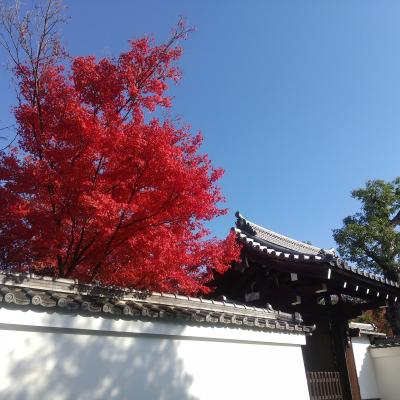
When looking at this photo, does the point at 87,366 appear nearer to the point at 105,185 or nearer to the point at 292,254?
the point at 105,185

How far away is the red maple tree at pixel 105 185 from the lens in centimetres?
866

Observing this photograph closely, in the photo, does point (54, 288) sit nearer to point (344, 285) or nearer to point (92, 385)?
point (92, 385)

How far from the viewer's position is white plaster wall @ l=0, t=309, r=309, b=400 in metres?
5.59

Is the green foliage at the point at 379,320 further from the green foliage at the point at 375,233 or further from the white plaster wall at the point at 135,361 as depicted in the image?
the white plaster wall at the point at 135,361

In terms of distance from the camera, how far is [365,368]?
15.0 m

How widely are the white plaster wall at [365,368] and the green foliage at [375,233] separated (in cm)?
1255

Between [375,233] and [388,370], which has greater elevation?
[375,233]

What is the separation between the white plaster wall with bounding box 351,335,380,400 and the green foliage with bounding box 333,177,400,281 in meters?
12.5

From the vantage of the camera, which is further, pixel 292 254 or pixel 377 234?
pixel 377 234

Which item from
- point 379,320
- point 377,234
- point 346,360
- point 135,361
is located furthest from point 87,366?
point 379,320

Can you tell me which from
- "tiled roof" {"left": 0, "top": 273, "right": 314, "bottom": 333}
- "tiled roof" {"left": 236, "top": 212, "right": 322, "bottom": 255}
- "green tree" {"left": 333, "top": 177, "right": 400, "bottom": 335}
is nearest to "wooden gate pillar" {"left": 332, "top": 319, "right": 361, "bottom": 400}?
"tiled roof" {"left": 236, "top": 212, "right": 322, "bottom": 255}

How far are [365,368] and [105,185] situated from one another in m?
11.8

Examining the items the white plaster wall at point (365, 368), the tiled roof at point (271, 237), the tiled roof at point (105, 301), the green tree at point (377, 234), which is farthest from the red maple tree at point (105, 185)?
the green tree at point (377, 234)

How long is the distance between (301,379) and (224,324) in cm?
293
